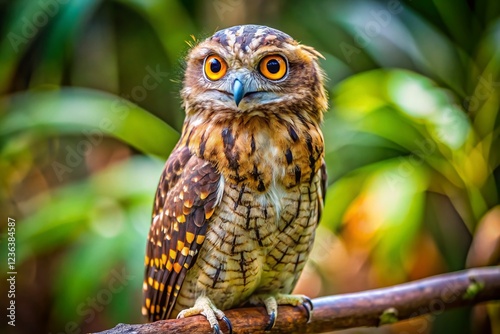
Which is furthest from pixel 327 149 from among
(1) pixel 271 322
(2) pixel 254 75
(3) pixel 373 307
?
(2) pixel 254 75

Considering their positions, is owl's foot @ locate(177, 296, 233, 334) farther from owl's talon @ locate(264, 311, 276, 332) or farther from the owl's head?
the owl's head

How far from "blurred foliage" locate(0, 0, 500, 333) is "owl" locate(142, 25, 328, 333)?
846 mm

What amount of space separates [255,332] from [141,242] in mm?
975

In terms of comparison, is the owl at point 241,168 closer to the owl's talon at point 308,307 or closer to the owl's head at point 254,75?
the owl's head at point 254,75

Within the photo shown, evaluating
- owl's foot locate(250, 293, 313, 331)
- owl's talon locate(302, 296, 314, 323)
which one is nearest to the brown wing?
owl's foot locate(250, 293, 313, 331)

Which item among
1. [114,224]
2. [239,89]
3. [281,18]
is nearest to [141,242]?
[114,224]

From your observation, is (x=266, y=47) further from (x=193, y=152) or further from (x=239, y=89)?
(x=193, y=152)

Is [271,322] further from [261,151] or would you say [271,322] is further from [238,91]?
[238,91]

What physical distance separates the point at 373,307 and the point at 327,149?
1.26 meters

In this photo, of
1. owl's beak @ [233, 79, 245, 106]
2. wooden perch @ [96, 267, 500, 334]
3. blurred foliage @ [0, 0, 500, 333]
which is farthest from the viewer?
blurred foliage @ [0, 0, 500, 333]

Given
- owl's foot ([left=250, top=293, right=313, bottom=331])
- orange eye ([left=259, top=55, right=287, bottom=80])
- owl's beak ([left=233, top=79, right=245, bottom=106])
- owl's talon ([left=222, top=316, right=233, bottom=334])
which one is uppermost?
orange eye ([left=259, top=55, right=287, bottom=80])

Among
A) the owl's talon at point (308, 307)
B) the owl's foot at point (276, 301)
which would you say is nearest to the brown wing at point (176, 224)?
the owl's foot at point (276, 301)

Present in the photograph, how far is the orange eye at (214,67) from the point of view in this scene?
1720 mm

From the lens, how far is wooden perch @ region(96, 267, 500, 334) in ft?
→ 6.15
